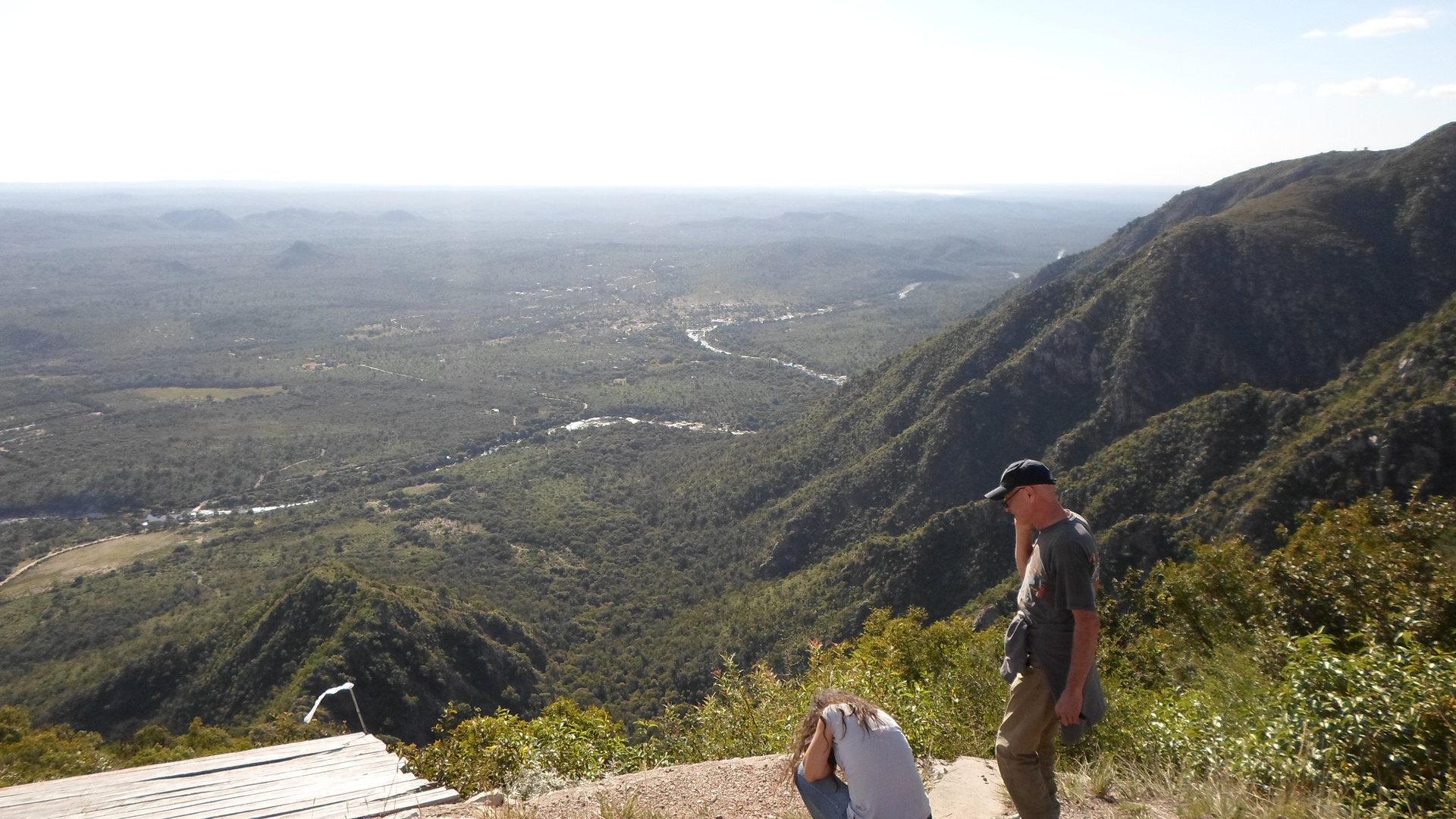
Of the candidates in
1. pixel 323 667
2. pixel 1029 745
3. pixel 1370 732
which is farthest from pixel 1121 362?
pixel 323 667

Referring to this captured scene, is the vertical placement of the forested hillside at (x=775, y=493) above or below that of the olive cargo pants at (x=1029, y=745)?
below

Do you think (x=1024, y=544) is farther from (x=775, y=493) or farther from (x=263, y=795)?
(x=775, y=493)

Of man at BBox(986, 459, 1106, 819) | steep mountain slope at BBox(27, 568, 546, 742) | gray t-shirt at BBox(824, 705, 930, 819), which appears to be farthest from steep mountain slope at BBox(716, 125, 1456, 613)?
gray t-shirt at BBox(824, 705, 930, 819)

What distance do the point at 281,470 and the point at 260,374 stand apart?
144 ft

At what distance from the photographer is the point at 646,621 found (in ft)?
154

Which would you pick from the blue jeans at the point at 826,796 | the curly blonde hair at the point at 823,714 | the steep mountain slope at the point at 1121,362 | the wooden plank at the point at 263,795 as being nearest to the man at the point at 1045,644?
the curly blonde hair at the point at 823,714

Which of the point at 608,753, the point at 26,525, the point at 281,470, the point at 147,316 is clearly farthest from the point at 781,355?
the point at 147,316

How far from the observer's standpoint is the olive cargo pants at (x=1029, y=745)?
5.57m

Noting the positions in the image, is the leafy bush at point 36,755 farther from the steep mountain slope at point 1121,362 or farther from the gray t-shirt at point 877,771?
the steep mountain slope at point 1121,362

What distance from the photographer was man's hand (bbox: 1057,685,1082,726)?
5.16 meters

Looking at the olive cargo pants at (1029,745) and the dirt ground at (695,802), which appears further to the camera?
the dirt ground at (695,802)

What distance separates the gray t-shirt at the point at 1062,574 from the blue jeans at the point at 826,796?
190 cm

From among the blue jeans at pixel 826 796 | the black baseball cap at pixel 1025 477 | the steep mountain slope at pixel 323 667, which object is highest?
the black baseball cap at pixel 1025 477

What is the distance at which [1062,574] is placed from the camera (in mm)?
5188
